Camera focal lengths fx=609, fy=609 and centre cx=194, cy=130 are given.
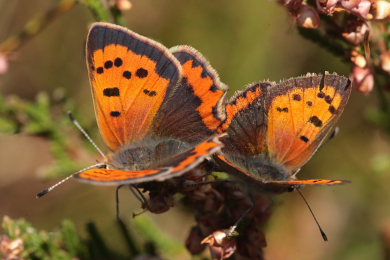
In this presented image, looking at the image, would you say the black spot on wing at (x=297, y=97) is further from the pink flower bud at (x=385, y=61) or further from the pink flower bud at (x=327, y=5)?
the pink flower bud at (x=385, y=61)

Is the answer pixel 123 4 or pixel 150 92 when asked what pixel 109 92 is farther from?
pixel 123 4

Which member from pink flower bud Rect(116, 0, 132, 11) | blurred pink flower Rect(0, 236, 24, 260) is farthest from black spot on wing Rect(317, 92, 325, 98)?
blurred pink flower Rect(0, 236, 24, 260)

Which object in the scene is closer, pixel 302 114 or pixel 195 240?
pixel 302 114

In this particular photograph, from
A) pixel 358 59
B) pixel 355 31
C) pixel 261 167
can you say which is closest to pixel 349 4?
pixel 355 31

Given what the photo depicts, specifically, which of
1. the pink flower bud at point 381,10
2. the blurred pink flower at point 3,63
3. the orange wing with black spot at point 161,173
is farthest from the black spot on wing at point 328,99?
the blurred pink flower at point 3,63

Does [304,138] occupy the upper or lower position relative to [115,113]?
lower

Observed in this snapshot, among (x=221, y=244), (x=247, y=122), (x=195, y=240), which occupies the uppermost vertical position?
(x=247, y=122)

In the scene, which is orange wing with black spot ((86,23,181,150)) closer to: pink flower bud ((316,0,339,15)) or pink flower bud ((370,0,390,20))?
pink flower bud ((316,0,339,15))

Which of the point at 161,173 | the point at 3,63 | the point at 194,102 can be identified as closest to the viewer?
the point at 161,173
